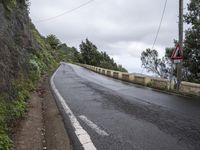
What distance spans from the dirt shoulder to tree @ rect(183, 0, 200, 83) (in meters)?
16.3

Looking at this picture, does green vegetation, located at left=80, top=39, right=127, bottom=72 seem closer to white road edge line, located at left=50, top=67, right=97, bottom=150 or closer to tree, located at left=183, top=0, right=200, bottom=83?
tree, located at left=183, top=0, right=200, bottom=83

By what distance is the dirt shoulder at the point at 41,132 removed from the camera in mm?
5695

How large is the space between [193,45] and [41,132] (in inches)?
748

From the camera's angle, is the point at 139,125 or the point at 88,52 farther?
the point at 88,52

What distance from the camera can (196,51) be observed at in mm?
23109

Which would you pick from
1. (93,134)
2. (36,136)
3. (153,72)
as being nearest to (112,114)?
A: (93,134)

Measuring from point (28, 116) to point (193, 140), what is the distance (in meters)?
4.51

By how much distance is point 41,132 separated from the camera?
671 cm

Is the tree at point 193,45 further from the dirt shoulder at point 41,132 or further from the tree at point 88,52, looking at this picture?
the tree at point 88,52

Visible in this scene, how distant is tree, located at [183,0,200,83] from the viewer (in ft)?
74.9

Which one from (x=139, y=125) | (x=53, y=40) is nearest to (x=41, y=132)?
(x=139, y=125)

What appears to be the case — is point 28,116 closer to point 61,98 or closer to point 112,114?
point 112,114

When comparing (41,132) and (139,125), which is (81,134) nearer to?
(41,132)

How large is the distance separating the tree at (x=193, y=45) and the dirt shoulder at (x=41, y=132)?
1634cm
